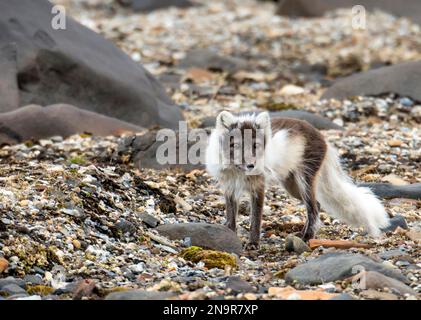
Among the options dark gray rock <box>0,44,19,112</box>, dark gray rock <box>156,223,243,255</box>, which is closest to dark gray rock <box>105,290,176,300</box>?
dark gray rock <box>156,223,243,255</box>

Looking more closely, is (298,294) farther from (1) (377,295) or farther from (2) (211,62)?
(2) (211,62)

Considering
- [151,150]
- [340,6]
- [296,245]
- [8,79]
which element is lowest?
[296,245]

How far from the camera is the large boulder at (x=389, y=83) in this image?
38.7 ft

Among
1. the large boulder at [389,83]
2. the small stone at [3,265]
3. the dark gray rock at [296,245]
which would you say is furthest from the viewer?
the large boulder at [389,83]

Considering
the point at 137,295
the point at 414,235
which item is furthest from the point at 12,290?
the point at 414,235

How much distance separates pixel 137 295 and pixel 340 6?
15910mm

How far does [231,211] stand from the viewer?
7.06 metres

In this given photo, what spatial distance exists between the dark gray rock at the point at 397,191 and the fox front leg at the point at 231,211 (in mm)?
1802

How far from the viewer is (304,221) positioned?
766cm

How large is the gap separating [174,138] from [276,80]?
564 centimetres

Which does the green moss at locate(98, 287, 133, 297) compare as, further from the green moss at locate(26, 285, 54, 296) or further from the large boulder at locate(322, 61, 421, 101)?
the large boulder at locate(322, 61, 421, 101)

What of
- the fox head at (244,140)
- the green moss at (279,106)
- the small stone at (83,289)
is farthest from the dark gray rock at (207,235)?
the green moss at (279,106)

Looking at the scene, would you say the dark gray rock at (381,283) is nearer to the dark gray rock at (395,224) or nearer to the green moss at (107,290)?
the green moss at (107,290)

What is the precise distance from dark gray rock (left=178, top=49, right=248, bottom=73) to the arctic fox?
→ 7298 mm
